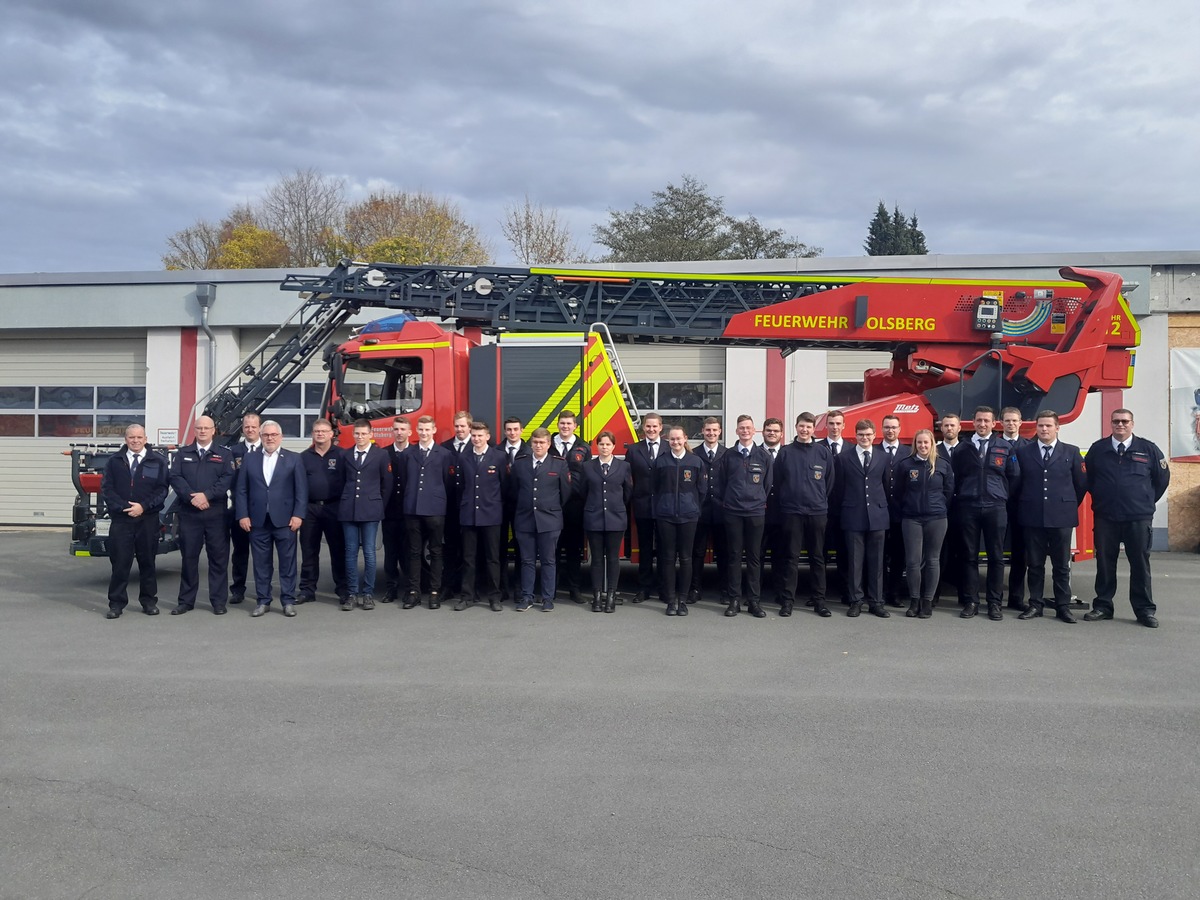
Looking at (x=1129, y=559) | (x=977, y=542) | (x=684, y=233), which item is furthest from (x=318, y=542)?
(x=684, y=233)

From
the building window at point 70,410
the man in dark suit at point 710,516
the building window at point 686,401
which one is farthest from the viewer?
the building window at point 70,410

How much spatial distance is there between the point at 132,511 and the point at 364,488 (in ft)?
6.44

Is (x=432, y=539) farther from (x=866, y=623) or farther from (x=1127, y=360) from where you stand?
(x=1127, y=360)

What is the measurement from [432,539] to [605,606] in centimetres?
169

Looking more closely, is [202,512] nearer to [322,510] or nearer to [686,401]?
[322,510]

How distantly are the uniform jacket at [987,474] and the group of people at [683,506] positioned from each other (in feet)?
0.06

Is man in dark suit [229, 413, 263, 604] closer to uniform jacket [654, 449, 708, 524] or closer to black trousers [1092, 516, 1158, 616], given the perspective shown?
uniform jacket [654, 449, 708, 524]

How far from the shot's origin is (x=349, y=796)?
4340 mm

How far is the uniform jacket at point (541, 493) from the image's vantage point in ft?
28.7

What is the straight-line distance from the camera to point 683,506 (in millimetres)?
8719

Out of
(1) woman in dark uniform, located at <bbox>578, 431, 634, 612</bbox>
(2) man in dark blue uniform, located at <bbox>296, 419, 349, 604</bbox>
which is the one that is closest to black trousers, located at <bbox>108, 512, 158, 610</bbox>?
(2) man in dark blue uniform, located at <bbox>296, 419, 349, 604</bbox>

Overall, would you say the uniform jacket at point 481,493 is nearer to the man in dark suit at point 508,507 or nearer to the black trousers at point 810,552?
the man in dark suit at point 508,507

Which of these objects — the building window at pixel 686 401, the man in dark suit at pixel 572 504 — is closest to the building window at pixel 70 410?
the building window at pixel 686 401

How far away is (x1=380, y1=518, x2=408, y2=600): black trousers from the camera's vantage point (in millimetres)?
9242
